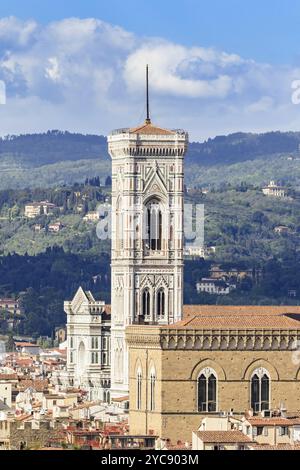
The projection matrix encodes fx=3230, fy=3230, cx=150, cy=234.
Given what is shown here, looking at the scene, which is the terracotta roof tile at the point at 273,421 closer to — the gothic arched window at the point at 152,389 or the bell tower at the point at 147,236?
the gothic arched window at the point at 152,389

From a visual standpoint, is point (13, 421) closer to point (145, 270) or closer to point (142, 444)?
point (142, 444)

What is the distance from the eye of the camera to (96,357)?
5271 inches

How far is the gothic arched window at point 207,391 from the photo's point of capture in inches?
3863

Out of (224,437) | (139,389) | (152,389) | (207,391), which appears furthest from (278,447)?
(139,389)

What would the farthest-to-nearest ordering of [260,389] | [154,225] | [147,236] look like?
1. [154,225]
2. [147,236]
3. [260,389]

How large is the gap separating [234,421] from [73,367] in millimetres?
46222

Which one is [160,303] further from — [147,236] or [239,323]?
[239,323]

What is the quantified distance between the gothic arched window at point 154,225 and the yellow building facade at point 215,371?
2652 cm

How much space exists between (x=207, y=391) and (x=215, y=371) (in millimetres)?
746

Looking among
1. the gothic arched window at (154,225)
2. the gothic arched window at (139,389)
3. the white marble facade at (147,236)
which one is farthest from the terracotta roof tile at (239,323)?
the gothic arched window at (154,225)

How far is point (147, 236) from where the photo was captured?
126 meters

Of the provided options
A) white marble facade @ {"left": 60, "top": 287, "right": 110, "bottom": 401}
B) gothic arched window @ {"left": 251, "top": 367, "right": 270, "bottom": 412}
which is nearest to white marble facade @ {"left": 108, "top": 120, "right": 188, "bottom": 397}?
white marble facade @ {"left": 60, "top": 287, "right": 110, "bottom": 401}

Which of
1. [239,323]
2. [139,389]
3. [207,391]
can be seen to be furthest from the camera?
[239,323]
